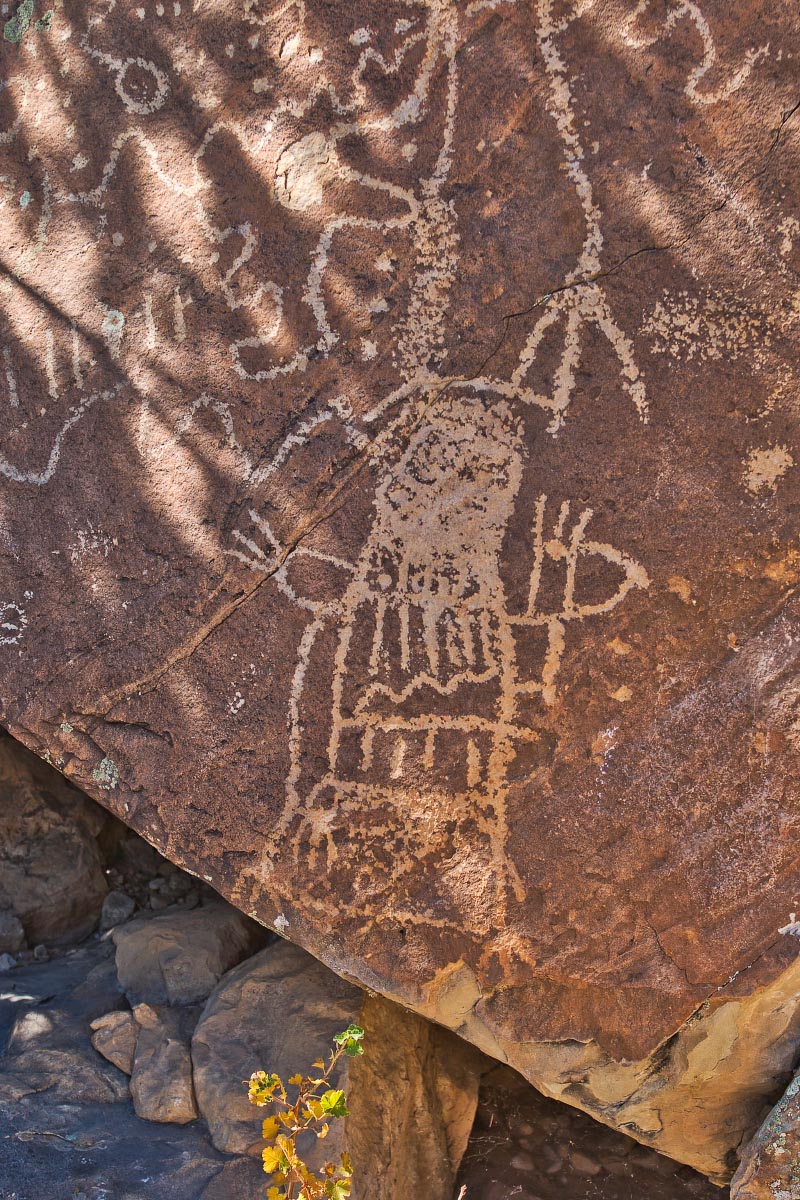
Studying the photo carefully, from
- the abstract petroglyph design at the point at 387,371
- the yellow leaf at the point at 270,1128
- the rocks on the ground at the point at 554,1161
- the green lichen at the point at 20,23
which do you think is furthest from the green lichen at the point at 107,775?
the green lichen at the point at 20,23

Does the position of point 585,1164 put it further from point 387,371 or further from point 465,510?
point 387,371

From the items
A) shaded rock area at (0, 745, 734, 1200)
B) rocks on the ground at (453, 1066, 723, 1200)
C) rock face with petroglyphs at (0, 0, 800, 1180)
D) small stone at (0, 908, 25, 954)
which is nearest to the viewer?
rock face with petroglyphs at (0, 0, 800, 1180)

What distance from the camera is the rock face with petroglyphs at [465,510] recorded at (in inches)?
66.9

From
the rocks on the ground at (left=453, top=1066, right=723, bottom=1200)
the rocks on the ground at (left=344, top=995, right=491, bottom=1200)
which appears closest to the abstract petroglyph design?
the rocks on the ground at (left=344, top=995, right=491, bottom=1200)

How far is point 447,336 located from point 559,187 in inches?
12.1

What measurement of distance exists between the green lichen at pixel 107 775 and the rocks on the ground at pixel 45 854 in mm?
692

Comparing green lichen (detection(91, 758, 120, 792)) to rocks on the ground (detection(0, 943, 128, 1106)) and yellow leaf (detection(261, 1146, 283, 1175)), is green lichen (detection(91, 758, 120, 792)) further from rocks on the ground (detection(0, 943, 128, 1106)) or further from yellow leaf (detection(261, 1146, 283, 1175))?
yellow leaf (detection(261, 1146, 283, 1175))

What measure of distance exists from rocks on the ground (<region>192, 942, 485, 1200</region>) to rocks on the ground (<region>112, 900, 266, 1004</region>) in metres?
0.09

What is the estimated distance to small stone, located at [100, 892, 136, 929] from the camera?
8.20 feet

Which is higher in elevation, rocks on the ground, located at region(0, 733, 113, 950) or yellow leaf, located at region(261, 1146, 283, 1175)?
rocks on the ground, located at region(0, 733, 113, 950)

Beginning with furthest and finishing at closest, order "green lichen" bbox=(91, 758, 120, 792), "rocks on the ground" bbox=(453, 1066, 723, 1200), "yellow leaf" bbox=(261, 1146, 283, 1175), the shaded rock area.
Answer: "rocks on the ground" bbox=(453, 1066, 723, 1200) → "green lichen" bbox=(91, 758, 120, 792) → the shaded rock area → "yellow leaf" bbox=(261, 1146, 283, 1175)

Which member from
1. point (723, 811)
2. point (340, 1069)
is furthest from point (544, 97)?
point (340, 1069)

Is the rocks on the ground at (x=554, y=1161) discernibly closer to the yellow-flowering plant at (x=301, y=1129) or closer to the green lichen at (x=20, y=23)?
the yellow-flowering plant at (x=301, y=1129)

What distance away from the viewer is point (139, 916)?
2.47 m
